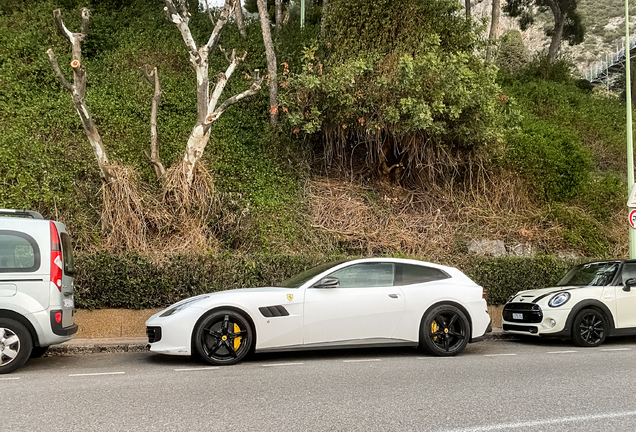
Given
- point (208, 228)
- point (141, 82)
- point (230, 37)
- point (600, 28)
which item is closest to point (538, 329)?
point (208, 228)

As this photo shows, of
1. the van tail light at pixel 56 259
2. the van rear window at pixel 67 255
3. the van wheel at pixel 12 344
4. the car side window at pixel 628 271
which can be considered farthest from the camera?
the car side window at pixel 628 271

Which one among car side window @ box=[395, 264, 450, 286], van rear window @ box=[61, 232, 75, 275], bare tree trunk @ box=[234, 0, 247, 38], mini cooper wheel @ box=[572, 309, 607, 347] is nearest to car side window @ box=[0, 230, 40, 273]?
van rear window @ box=[61, 232, 75, 275]

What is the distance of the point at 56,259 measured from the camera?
26.4ft

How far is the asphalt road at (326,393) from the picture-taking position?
200 inches

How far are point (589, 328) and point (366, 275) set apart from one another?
4.37 m

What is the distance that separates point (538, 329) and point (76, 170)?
10.2m

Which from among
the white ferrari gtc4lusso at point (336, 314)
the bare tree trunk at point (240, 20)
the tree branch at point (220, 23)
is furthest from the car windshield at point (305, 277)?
the bare tree trunk at point (240, 20)

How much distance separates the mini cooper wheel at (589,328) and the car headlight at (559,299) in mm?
326

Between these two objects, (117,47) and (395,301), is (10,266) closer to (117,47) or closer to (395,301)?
(395,301)

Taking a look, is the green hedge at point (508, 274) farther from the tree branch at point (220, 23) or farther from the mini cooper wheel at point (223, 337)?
the tree branch at point (220, 23)

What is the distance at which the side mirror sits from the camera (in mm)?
8747

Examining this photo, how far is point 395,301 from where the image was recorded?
9016 millimetres

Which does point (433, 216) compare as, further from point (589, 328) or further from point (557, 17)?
point (557, 17)

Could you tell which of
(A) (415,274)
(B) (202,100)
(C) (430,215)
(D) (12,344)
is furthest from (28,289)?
(C) (430,215)
